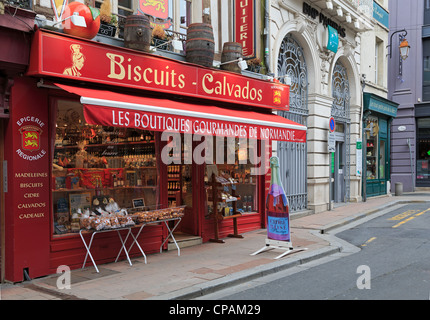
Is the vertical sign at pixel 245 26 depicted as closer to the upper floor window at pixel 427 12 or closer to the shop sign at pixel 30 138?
the shop sign at pixel 30 138

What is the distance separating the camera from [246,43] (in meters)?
11.0

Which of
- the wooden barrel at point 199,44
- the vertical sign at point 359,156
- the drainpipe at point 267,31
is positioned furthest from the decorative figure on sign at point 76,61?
the vertical sign at point 359,156

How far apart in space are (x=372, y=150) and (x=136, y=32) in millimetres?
15068

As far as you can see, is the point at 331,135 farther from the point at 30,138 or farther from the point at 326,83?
the point at 30,138

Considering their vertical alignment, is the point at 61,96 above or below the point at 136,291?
above

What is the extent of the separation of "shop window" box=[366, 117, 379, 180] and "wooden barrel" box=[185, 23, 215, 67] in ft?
39.9

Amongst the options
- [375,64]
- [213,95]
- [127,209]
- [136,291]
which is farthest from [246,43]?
[375,64]

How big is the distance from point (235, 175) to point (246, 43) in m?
3.50

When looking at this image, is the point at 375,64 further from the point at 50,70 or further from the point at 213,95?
the point at 50,70

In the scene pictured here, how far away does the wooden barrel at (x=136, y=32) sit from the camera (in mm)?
7789

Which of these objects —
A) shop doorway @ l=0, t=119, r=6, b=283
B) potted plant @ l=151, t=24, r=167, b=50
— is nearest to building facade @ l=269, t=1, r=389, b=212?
potted plant @ l=151, t=24, r=167, b=50

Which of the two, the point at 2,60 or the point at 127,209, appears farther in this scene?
the point at 127,209

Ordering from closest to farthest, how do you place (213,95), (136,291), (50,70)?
(136,291)
(50,70)
(213,95)

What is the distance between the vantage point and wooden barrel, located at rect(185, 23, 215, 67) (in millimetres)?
9164
